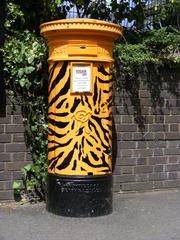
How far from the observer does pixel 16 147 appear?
6.86 metres

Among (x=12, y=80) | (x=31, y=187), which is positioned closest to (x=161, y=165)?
(x=31, y=187)

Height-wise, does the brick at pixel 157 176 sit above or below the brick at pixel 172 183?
above

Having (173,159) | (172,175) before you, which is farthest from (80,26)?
(172,175)

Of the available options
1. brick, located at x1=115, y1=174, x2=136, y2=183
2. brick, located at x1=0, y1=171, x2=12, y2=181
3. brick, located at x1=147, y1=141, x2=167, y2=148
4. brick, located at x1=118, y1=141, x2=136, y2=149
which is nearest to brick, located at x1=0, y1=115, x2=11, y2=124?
brick, located at x1=0, y1=171, x2=12, y2=181

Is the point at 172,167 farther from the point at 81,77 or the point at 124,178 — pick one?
the point at 81,77

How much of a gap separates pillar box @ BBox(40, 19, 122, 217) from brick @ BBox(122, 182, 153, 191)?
1.25 metres

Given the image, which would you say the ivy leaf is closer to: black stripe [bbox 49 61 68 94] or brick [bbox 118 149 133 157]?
black stripe [bbox 49 61 68 94]

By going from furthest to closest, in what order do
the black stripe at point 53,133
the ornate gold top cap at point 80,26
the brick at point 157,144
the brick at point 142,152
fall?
the brick at point 157,144 → the brick at point 142,152 → the black stripe at point 53,133 → the ornate gold top cap at point 80,26

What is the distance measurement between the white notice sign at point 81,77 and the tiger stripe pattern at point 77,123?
61 millimetres

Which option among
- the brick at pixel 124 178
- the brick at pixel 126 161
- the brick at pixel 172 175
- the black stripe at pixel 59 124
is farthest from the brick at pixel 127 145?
the black stripe at pixel 59 124

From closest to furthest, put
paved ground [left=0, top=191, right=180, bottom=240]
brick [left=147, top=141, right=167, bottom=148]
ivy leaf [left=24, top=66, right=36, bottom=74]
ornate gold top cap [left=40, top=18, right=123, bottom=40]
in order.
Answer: paved ground [left=0, top=191, right=180, bottom=240] → ornate gold top cap [left=40, top=18, right=123, bottom=40] → ivy leaf [left=24, top=66, right=36, bottom=74] → brick [left=147, top=141, right=167, bottom=148]

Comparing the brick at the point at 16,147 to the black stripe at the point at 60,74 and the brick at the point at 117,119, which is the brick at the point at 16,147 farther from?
the brick at the point at 117,119

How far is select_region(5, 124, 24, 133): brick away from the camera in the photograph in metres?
6.81

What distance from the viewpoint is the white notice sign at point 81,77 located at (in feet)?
20.2
